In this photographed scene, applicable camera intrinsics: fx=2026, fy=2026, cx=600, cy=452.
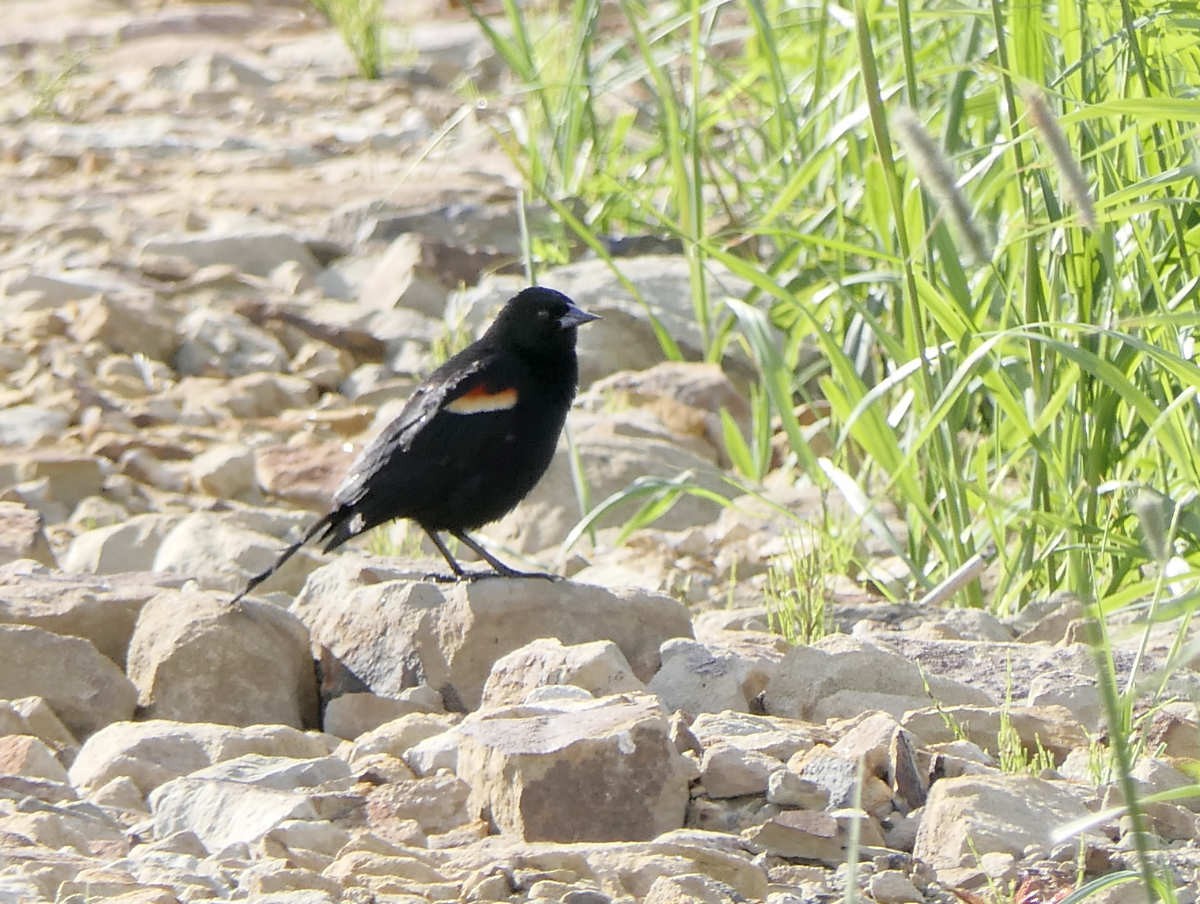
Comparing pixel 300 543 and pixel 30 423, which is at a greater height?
pixel 300 543

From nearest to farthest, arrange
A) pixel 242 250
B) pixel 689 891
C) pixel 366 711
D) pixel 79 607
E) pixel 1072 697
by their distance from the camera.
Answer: pixel 689 891
pixel 1072 697
pixel 366 711
pixel 79 607
pixel 242 250

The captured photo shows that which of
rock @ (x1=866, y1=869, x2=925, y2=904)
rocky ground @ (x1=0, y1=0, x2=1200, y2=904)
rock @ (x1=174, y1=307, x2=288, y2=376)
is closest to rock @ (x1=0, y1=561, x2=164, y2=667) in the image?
rocky ground @ (x1=0, y1=0, x2=1200, y2=904)

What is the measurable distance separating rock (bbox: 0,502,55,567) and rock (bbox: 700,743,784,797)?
6.79ft

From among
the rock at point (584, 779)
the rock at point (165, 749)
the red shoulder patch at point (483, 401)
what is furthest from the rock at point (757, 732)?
the red shoulder patch at point (483, 401)

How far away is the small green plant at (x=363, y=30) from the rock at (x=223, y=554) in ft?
18.9

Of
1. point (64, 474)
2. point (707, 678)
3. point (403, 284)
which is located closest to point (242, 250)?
point (403, 284)

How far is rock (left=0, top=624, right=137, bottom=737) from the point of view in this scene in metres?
3.28

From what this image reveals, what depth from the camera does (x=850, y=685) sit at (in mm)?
3262


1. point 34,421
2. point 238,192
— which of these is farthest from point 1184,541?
point 238,192

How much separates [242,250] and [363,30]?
3.25m

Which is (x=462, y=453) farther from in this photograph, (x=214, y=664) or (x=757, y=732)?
(x=757, y=732)

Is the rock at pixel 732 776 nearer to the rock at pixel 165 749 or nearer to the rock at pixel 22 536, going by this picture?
the rock at pixel 165 749

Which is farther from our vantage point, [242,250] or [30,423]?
[242,250]

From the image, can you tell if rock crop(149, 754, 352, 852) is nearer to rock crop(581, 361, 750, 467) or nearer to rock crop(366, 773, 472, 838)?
rock crop(366, 773, 472, 838)
